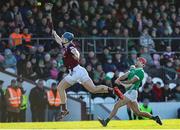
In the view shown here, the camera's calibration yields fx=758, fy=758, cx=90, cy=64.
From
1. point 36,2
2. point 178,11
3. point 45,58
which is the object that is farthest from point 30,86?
point 178,11

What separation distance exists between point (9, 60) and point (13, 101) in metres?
1.64

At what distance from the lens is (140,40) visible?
30.9 meters

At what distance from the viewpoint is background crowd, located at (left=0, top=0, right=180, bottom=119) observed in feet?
92.3

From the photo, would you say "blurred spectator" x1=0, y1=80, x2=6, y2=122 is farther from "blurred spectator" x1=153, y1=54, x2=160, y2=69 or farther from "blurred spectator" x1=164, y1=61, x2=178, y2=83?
"blurred spectator" x1=164, y1=61, x2=178, y2=83

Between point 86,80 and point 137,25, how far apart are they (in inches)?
459

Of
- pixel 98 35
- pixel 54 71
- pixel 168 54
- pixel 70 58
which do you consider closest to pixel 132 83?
pixel 70 58

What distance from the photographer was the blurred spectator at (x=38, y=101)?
27359 millimetres

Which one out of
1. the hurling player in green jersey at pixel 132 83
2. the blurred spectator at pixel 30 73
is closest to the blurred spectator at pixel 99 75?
the blurred spectator at pixel 30 73

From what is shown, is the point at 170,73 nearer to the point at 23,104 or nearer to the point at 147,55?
the point at 147,55

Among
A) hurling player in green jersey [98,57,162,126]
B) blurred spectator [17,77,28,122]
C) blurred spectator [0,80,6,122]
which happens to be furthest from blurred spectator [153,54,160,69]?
hurling player in green jersey [98,57,162,126]

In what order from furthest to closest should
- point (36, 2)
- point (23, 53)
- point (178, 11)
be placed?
point (178, 11) → point (36, 2) → point (23, 53)

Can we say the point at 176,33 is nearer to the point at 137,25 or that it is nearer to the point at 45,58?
the point at 137,25

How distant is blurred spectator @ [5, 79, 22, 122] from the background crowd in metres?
1.12

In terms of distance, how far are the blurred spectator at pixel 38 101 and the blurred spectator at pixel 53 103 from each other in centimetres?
18
